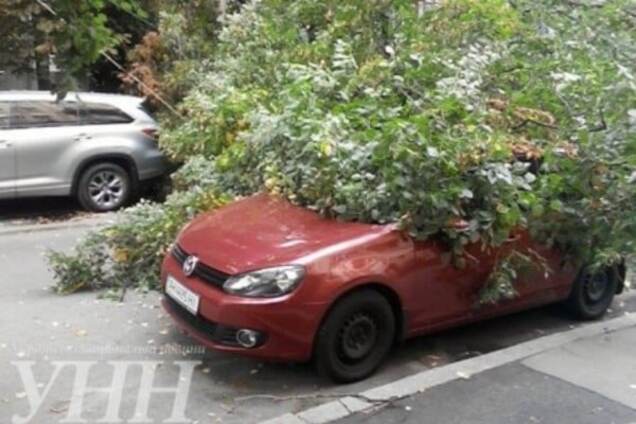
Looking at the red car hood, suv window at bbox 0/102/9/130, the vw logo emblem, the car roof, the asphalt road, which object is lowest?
the asphalt road

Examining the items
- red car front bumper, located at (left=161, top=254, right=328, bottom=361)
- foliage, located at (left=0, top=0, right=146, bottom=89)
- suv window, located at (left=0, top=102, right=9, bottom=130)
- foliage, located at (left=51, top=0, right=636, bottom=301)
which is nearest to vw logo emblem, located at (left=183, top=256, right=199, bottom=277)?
red car front bumper, located at (left=161, top=254, right=328, bottom=361)

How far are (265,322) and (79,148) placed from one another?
634cm

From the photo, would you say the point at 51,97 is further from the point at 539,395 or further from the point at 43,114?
the point at 539,395

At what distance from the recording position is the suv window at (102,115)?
34.3ft

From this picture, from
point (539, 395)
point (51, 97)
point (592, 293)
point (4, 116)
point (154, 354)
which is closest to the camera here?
point (539, 395)

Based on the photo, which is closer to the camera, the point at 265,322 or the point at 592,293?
the point at 265,322

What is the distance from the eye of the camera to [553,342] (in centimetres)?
590

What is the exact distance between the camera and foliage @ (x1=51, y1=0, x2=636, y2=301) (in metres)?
4.58

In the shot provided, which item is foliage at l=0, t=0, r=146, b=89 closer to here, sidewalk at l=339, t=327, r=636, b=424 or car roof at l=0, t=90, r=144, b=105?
sidewalk at l=339, t=327, r=636, b=424

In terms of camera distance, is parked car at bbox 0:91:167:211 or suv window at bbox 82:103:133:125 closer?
parked car at bbox 0:91:167:211

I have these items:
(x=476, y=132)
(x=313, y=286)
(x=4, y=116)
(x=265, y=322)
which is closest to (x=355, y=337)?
(x=313, y=286)

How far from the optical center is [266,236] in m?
5.23

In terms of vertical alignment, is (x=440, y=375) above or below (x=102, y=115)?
below

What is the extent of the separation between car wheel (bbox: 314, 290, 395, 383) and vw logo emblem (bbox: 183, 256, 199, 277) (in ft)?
3.13
